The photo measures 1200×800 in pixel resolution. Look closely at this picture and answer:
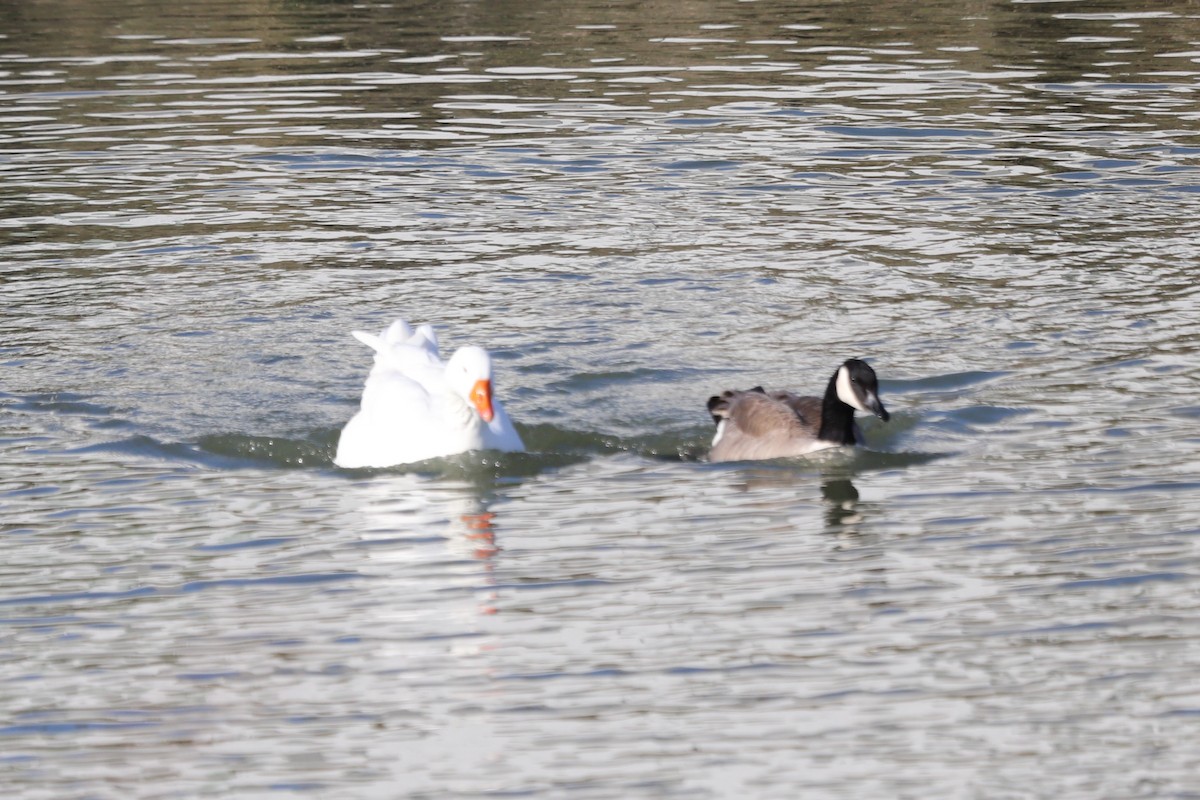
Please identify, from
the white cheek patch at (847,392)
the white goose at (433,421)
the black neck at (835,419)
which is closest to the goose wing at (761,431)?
the black neck at (835,419)

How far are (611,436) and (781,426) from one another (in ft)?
3.94

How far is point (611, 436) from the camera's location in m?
12.5

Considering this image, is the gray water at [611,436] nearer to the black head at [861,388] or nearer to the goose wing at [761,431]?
the goose wing at [761,431]

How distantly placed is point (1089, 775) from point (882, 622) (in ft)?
5.82

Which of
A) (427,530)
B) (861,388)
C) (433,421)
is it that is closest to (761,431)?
(861,388)

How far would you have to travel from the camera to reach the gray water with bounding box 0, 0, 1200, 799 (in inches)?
293

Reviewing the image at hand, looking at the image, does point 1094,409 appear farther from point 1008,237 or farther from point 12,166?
point 12,166

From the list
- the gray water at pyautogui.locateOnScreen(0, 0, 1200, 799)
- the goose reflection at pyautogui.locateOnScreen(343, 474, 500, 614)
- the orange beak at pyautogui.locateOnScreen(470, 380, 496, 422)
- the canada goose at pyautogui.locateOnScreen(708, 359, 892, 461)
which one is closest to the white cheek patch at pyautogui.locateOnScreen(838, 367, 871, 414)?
the canada goose at pyautogui.locateOnScreen(708, 359, 892, 461)

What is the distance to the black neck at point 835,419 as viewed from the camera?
465 inches

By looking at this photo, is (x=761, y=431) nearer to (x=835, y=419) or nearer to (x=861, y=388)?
(x=835, y=419)

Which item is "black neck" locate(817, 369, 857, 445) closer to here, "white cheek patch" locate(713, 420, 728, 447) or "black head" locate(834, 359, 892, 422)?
"black head" locate(834, 359, 892, 422)

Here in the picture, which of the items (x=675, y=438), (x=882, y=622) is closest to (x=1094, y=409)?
(x=675, y=438)

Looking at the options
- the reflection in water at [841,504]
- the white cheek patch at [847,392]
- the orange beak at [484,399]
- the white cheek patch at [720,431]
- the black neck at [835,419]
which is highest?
the orange beak at [484,399]

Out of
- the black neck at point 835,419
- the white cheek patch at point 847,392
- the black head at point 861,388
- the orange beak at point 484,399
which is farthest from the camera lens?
the black neck at point 835,419
